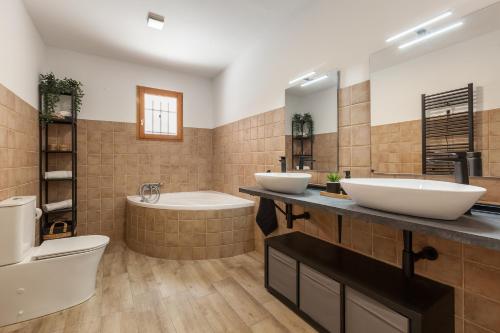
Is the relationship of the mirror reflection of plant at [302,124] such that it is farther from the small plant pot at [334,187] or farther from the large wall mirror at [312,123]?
the small plant pot at [334,187]

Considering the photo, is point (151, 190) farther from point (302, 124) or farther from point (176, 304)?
point (302, 124)

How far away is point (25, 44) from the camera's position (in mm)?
2258

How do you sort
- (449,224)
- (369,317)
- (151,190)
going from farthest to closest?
(151,190) → (369,317) → (449,224)

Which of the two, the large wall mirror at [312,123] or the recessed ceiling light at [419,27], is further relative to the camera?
the large wall mirror at [312,123]

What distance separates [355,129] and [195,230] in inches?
77.5

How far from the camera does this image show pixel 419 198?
97cm

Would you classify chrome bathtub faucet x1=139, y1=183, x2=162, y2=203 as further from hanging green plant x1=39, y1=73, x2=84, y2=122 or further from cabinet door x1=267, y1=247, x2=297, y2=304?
cabinet door x1=267, y1=247, x2=297, y2=304

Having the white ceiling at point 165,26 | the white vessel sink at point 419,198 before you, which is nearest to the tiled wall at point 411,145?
the white vessel sink at point 419,198

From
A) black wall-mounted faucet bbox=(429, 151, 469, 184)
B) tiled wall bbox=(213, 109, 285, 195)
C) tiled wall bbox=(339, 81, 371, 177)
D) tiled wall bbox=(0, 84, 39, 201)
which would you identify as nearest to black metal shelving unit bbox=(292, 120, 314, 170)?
tiled wall bbox=(213, 109, 285, 195)

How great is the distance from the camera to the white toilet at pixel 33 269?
1640 mm

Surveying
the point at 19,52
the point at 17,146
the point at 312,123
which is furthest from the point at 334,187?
the point at 19,52

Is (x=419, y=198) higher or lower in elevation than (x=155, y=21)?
lower

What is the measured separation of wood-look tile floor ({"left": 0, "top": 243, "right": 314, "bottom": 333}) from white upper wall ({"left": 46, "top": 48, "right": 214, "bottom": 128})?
2004mm

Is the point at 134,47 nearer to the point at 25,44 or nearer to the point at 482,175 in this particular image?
the point at 25,44
